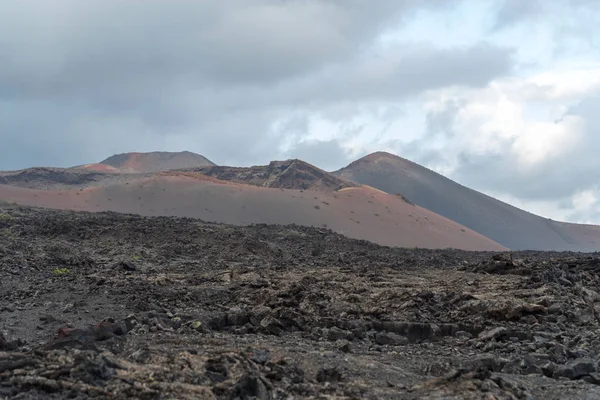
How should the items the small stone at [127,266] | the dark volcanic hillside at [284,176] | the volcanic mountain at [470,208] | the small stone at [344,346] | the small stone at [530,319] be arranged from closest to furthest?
1. the small stone at [344,346]
2. the small stone at [530,319]
3. the small stone at [127,266]
4. the dark volcanic hillside at [284,176]
5. the volcanic mountain at [470,208]

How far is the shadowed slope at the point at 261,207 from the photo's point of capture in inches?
1897

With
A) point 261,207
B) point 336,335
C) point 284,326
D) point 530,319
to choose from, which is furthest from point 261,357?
point 261,207

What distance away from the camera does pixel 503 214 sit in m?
98.2

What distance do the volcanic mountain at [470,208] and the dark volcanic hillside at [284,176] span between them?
25.3 m

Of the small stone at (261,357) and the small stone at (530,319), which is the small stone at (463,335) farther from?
the small stone at (261,357)

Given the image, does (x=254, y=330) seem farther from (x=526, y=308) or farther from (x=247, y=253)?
(x=247, y=253)

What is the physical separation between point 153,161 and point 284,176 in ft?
188

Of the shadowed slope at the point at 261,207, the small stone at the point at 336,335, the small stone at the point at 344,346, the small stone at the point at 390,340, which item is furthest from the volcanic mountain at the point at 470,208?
the small stone at the point at 344,346

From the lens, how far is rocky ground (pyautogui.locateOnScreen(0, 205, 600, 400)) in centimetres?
596

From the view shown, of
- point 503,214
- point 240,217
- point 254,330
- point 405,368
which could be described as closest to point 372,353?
point 405,368

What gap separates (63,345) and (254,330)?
350 centimetres

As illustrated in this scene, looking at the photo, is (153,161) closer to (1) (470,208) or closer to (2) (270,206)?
(1) (470,208)

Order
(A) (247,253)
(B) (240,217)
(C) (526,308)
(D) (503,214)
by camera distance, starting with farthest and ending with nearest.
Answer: (D) (503,214) → (B) (240,217) → (A) (247,253) → (C) (526,308)

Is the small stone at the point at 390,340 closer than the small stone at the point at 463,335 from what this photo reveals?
Yes
